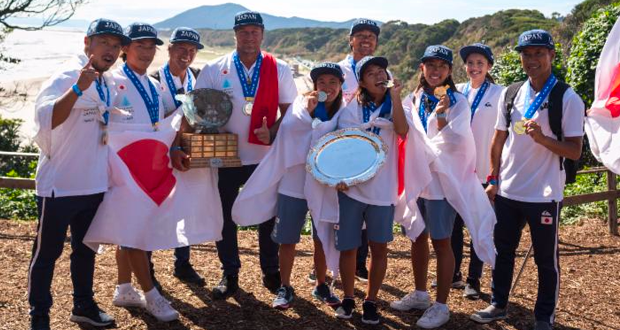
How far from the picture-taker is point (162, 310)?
17.1 ft

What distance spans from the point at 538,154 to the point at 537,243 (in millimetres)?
680

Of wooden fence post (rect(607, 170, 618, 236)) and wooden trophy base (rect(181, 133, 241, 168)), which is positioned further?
wooden fence post (rect(607, 170, 618, 236))

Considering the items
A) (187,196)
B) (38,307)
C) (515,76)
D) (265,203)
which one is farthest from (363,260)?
(515,76)

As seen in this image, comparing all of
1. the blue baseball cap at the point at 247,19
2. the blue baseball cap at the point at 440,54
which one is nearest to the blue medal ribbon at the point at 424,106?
the blue baseball cap at the point at 440,54

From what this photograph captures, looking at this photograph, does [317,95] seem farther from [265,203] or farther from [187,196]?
[187,196]

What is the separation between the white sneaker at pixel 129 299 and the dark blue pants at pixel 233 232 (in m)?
0.77


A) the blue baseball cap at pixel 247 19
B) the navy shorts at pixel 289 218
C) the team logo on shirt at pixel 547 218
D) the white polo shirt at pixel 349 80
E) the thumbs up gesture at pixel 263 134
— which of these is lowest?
the navy shorts at pixel 289 218

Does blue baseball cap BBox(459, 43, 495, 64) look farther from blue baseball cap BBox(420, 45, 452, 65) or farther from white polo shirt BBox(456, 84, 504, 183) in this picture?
blue baseball cap BBox(420, 45, 452, 65)

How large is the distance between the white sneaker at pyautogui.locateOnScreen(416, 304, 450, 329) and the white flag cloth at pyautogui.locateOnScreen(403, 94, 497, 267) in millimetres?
523

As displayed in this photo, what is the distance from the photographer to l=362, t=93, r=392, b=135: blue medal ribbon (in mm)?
5082

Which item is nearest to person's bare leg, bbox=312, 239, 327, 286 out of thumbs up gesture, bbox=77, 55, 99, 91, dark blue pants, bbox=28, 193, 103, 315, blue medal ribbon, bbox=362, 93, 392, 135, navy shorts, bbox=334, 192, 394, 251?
navy shorts, bbox=334, 192, 394, 251

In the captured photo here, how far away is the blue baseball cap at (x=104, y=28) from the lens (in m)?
4.68

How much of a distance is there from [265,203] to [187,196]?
0.64m

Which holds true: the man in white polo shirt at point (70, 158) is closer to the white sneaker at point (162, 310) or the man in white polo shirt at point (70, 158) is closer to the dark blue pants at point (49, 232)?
the dark blue pants at point (49, 232)
